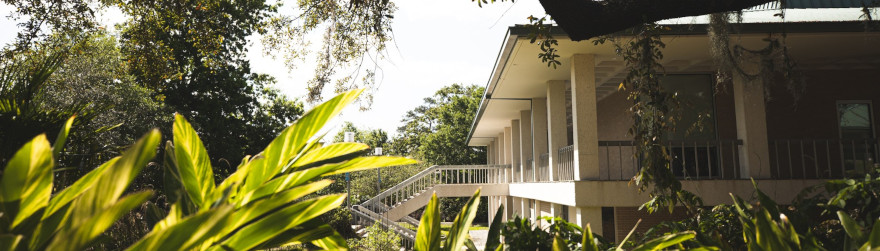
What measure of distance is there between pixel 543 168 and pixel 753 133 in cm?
612

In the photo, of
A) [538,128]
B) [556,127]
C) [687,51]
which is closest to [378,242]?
[538,128]

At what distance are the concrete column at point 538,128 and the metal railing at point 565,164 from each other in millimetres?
2836

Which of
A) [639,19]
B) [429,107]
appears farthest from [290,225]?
[429,107]

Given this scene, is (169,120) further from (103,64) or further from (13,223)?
(13,223)

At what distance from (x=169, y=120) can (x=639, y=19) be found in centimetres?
2060

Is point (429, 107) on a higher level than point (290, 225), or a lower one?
higher

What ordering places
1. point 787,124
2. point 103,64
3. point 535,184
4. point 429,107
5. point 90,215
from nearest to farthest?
1. point 90,215
2. point 787,124
3. point 535,184
4. point 103,64
5. point 429,107

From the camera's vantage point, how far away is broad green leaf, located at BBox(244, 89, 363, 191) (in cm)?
115

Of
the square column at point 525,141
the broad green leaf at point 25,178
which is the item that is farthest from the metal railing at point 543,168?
the broad green leaf at point 25,178

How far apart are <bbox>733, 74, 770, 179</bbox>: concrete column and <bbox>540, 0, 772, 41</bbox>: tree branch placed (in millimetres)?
6606

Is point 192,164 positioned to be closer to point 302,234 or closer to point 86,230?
point 302,234

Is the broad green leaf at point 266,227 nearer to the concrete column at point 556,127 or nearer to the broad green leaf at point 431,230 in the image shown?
the broad green leaf at point 431,230

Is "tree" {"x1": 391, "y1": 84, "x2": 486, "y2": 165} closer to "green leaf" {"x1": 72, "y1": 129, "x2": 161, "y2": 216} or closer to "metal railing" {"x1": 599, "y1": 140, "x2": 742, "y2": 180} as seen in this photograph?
"metal railing" {"x1": 599, "y1": 140, "x2": 742, "y2": 180}

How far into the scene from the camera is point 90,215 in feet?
2.27
